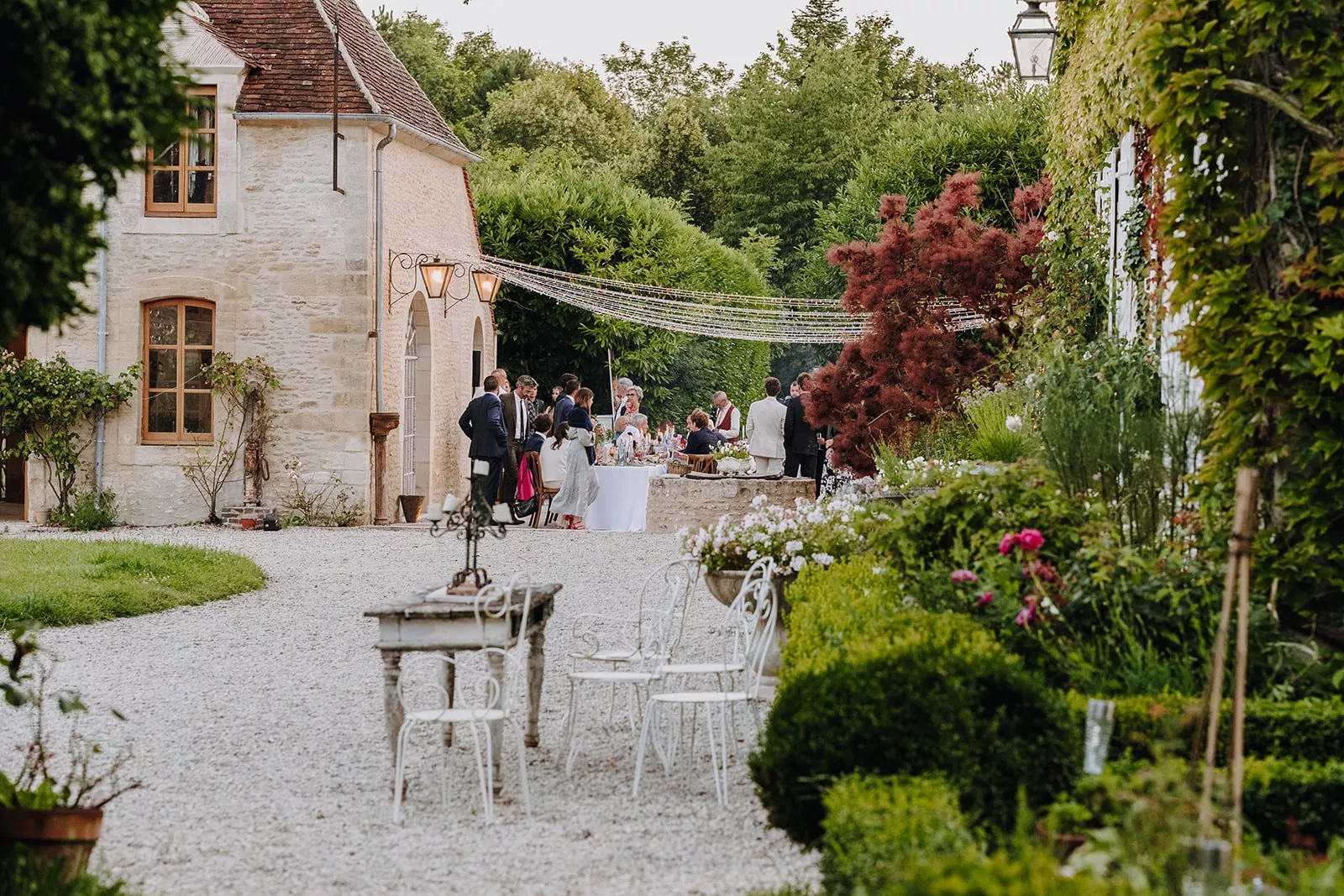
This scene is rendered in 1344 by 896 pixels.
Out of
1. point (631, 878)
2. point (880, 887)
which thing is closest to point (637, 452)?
point (631, 878)

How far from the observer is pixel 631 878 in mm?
4527

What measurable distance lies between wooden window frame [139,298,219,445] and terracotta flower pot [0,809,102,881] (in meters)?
13.3

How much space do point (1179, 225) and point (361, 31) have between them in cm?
1580

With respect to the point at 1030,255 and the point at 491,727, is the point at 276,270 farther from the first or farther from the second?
the point at 491,727

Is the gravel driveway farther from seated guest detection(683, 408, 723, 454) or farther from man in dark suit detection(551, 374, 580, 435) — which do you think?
seated guest detection(683, 408, 723, 454)

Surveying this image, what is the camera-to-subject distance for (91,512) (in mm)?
16375

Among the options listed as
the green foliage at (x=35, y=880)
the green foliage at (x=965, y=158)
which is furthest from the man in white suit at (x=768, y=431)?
the green foliage at (x=35, y=880)

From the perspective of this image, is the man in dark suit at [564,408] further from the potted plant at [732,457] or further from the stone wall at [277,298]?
the stone wall at [277,298]

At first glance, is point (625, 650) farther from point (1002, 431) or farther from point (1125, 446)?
point (1002, 431)

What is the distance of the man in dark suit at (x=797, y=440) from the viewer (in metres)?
16.2

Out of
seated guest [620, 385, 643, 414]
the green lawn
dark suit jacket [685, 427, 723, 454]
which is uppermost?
seated guest [620, 385, 643, 414]

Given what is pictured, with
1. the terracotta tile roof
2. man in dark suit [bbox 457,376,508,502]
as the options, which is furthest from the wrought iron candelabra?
the terracotta tile roof

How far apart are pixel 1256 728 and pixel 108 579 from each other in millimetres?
9086

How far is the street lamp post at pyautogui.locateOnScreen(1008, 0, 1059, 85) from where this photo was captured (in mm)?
10422
